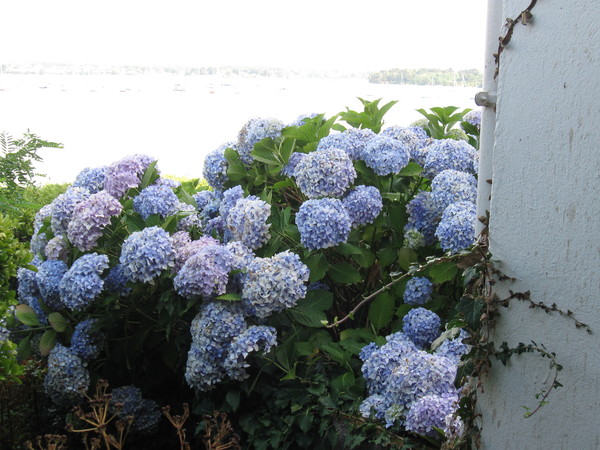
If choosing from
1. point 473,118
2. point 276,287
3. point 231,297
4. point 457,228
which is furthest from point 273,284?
point 473,118

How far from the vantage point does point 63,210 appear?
2748mm

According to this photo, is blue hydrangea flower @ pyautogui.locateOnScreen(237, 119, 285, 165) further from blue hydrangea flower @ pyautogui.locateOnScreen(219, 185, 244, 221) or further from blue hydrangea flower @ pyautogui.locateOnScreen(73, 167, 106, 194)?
blue hydrangea flower @ pyautogui.locateOnScreen(73, 167, 106, 194)

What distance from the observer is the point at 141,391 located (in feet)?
9.29

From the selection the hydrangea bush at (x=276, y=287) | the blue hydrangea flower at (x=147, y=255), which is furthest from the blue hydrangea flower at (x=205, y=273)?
the blue hydrangea flower at (x=147, y=255)

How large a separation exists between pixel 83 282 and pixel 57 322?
344 mm

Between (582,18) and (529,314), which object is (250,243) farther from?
(582,18)

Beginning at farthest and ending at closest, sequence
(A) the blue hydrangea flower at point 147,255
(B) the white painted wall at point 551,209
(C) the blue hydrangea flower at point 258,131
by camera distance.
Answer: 1. (C) the blue hydrangea flower at point 258,131
2. (A) the blue hydrangea flower at point 147,255
3. (B) the white painted wall at point 551,209

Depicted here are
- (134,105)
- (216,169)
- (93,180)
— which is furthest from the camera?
(134,105)

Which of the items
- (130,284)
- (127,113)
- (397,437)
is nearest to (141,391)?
(130,284)

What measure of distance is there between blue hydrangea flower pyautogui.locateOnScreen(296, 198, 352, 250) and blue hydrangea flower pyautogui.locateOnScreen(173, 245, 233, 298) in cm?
29

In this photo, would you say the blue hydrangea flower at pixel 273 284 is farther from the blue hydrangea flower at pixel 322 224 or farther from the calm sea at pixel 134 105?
the calm sea at pixel 134 105

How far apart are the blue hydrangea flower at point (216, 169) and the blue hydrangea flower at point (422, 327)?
119 centimetres

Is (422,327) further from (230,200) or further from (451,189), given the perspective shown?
(230,200)

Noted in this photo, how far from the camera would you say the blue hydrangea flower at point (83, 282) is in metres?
2.56
